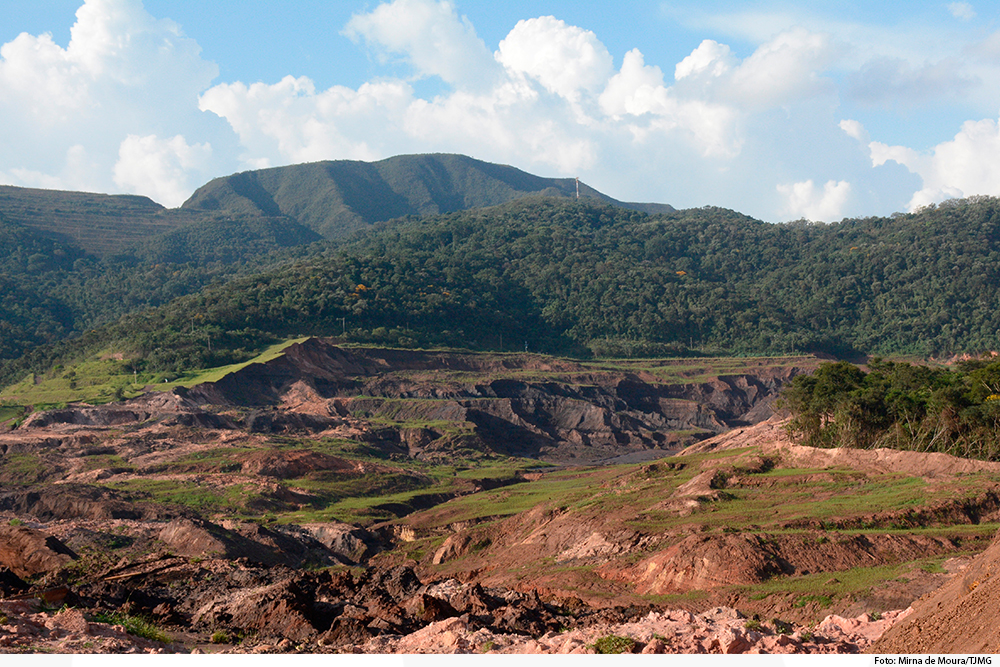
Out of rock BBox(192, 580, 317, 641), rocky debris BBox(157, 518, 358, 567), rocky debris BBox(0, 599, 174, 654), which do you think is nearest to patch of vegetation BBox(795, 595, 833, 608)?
rock BBox(192, 580, 317, 641)

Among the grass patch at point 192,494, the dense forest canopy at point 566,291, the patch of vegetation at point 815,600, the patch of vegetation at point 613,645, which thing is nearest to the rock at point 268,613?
the patch of vegetation at point 613,645

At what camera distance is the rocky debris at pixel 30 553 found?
28.5 m

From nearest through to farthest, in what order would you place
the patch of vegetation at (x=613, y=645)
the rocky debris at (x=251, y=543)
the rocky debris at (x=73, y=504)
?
the patch of vegetation at (x=613, y=645) < the rocky debris at (x=251, y=543) < the rocky debris at (x=73, y=504)

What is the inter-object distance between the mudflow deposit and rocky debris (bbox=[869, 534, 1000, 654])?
50mm

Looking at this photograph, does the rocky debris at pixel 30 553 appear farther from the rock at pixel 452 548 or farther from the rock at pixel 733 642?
the rock at pixel 733 642

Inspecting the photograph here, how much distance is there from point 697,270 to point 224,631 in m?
160

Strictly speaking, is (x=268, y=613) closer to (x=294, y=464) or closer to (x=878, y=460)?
(x=878, y=460)

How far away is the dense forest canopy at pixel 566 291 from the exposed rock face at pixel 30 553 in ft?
212

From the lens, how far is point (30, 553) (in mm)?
29312

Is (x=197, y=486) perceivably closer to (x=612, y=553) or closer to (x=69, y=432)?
(x=69, y=432)

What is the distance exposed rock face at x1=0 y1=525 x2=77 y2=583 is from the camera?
93.6ft

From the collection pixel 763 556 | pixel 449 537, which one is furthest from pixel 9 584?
pixel 449 537

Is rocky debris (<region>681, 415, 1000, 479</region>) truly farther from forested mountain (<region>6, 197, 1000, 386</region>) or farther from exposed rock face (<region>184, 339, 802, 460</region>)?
forested mountain (<region>6, 197, 1000, 386</region>)

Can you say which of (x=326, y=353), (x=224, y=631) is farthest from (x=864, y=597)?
(x=326, y=353)
